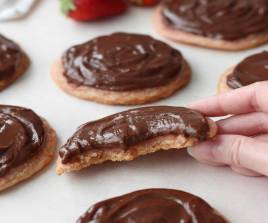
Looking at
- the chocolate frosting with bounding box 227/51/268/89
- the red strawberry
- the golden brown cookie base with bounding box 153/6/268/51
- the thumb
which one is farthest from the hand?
the red strawberry

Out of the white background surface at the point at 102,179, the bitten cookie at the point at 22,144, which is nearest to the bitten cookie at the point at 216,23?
the white background surface at the point at 102,179

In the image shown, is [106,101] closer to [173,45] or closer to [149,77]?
[149,77]

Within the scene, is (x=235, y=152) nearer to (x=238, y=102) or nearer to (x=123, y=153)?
(x=238, y=102)

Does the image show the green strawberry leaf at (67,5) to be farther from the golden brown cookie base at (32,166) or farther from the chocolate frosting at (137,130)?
the chocolate frosting at (137,130)

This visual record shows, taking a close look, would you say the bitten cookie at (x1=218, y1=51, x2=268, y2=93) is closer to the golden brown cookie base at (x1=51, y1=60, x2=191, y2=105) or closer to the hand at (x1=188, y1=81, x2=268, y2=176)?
the golden brown cookie base at (x1=51, y1=60, x2=191, y2=105)

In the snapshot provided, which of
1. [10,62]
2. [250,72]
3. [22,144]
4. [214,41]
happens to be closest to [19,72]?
[10,62]

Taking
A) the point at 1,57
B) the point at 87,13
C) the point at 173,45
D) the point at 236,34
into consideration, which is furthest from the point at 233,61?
the point at 1,57
